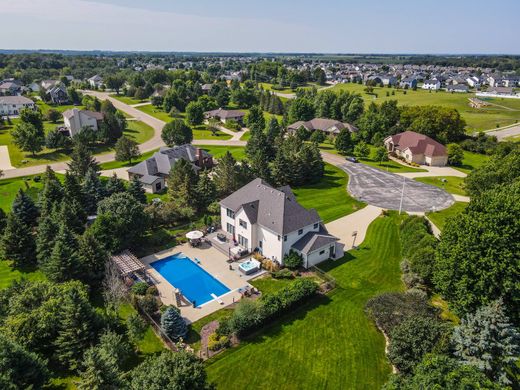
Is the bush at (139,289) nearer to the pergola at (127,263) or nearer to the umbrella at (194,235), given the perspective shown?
the pergola at (127,263)

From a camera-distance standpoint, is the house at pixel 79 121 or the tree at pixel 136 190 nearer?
the tree at pixel 136 190

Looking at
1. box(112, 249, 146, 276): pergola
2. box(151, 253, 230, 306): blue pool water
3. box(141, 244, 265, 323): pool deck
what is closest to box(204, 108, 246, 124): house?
box(141, 244, 265, 323): pool deck

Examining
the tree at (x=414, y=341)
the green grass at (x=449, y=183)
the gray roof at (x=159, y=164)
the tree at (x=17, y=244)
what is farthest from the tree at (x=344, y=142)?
the tree at (x=17, y=244)

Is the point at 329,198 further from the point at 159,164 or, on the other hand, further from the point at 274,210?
the point at 159,164

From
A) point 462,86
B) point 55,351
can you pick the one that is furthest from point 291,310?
point 462,86

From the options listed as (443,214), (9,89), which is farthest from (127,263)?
(9,89)

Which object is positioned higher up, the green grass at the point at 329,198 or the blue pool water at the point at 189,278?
the green grass at the point at 329,198
